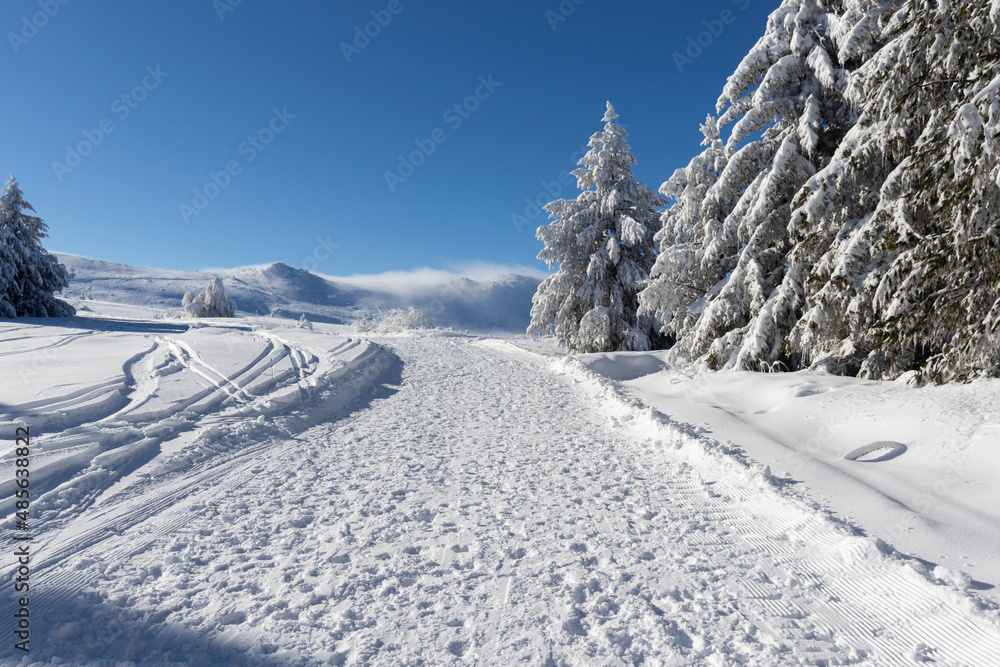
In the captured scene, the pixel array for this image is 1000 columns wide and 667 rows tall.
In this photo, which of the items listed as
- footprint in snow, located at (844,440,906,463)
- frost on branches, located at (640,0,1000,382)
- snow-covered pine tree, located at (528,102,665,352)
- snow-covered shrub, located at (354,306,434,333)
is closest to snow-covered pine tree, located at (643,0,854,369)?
frost on branches, located at (640,0,1000,382)

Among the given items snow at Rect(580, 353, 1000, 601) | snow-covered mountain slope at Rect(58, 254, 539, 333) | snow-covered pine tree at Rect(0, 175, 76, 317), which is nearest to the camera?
snow at Rect(580, 353, 1000, 601)

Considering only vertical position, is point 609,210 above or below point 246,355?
above

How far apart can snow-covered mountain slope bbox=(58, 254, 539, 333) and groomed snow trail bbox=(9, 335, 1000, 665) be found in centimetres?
9777

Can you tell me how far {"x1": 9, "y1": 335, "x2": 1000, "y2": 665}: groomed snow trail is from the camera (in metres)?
2.66

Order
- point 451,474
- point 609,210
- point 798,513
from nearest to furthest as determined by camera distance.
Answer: point 798,513 → point 451,474 → point 609,210

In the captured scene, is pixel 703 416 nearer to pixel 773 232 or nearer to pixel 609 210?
pixel 773 232

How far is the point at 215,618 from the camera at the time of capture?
285 cm

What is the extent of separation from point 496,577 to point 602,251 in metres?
17.0

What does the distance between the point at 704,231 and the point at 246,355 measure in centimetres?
1249

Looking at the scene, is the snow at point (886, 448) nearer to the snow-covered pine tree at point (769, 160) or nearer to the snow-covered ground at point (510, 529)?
the snow-covered ground at point (510, 529)

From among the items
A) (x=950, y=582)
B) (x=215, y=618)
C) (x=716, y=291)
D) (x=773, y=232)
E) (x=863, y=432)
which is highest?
(x=773, y=232)

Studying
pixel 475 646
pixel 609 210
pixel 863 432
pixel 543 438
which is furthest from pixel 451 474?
pixel 609 210

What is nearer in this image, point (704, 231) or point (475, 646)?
point (475, 646)

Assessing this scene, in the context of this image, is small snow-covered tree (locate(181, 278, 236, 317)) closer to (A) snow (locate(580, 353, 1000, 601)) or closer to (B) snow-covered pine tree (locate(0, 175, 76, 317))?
(B) snow-covered pine tree (locate(0, 175, 76, 317))
